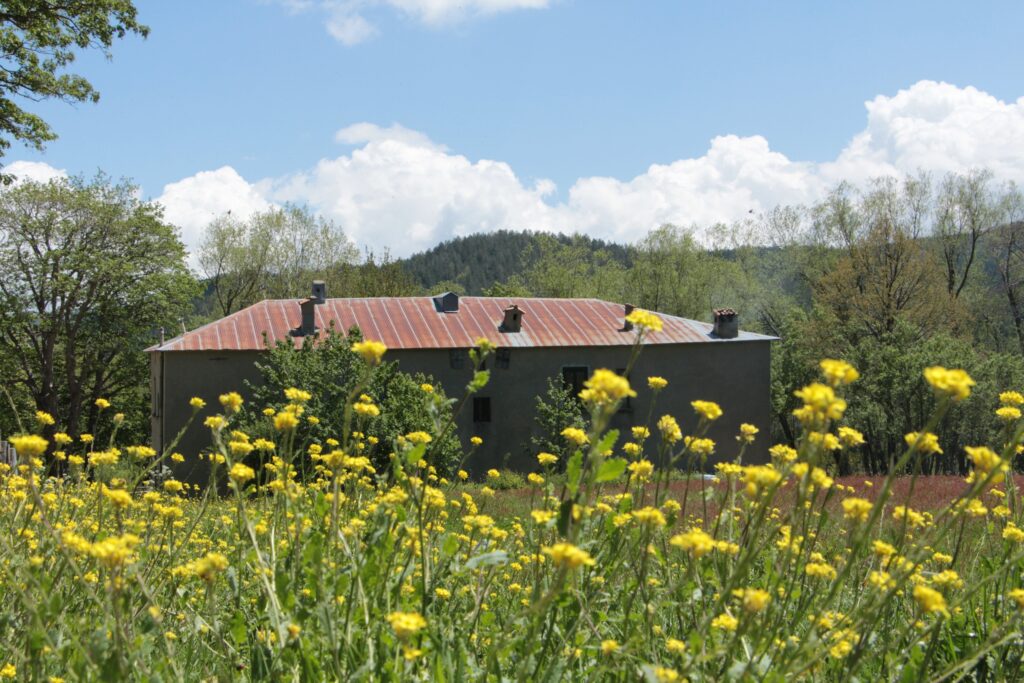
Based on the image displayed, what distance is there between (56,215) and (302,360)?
51.7 ft

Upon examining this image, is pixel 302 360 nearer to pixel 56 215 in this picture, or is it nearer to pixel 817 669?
pixel 56 215

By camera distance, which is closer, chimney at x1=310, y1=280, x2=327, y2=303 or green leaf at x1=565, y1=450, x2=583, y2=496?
green leaf at x1=565, y1=450, x2=583, y2=496

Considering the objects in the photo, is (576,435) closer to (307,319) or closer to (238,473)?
(238,473)

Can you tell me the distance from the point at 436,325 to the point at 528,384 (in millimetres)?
3829

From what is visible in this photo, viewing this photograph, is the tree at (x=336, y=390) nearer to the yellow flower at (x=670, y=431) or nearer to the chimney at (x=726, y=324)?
the chimney at (x=726, y=324)

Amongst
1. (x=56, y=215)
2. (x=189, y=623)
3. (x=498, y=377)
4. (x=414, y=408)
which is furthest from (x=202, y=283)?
(x=189, y=623)

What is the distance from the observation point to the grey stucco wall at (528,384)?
84.8 feet

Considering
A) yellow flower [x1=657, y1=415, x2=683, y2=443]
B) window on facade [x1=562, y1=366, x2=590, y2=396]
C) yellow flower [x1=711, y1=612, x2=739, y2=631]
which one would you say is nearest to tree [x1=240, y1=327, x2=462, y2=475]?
window on facade [x1=562, y1=366, x2=590, y2=396]

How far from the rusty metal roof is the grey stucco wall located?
38 centimetres

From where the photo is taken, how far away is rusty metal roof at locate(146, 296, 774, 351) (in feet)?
88.0

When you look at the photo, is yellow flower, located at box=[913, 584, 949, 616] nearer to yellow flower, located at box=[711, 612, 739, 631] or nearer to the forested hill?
yellow flower, located at box=[711, 612, 739, 631]

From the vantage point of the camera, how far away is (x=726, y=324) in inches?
1241

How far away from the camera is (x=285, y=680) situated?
6.89 ft

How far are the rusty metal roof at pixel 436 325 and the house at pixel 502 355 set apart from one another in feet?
0.14
